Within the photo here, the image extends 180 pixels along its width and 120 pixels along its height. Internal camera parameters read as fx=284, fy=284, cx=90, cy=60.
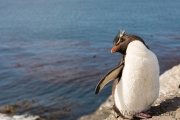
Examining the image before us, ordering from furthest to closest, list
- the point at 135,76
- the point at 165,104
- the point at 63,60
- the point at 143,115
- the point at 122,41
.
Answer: the point at 63,60
the point at 165,104
the point at 143,115
the point at 122,41
the point at 135,76

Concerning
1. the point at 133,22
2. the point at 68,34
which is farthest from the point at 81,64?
the point at 133,22

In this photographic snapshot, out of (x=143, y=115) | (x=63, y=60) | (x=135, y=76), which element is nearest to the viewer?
(x=135, y=76)

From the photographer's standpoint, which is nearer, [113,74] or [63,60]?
[113,74]

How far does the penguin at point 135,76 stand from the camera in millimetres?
4453

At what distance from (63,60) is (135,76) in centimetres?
1436

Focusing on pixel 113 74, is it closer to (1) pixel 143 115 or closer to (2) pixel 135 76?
(2) pixel 135 76

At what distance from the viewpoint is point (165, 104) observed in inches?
209

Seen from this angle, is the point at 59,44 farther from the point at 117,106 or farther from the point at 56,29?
the point at 117,106

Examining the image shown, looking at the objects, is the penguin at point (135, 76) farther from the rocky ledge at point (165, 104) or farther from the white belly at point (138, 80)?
the rocky ledge at point (165, 104)

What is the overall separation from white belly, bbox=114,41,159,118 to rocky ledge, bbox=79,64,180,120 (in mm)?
329

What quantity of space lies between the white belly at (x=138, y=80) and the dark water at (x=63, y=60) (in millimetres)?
6081

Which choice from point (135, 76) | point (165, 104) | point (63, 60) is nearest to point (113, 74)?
point (135, 76)

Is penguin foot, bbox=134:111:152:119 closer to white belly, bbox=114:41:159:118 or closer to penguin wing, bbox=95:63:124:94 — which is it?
white belly, bbox=114:41:159:118

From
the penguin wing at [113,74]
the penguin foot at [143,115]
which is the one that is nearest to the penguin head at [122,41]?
the penguin wing at [113,74]
